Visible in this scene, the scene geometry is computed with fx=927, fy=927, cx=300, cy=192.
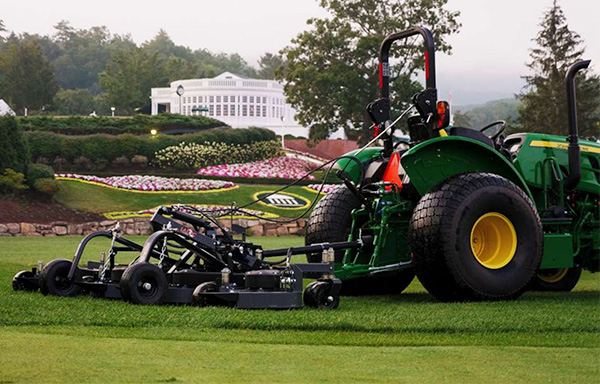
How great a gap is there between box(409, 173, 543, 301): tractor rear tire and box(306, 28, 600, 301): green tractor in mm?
10

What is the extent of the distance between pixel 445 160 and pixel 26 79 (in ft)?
220

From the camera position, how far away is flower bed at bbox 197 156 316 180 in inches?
1710

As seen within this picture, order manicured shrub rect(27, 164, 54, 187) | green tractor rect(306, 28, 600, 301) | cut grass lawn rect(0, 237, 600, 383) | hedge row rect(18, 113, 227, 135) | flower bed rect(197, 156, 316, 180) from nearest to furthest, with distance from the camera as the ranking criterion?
cut grass lawn rect(0, 237, 600, 383)
green tractor rect(306, 28, 600, 301)
manicured shrub rect(27, 164, 54, 187)
flower bed rect(197, 156, 316, 180)
hedge row rect(18, 113, 227, 135)

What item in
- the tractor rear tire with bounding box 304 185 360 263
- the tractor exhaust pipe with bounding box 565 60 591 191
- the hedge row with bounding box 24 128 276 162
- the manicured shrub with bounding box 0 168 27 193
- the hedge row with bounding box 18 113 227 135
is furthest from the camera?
the hedge row with bounding box 18 113 227 135

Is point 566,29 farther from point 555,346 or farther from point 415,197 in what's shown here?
point 555,346

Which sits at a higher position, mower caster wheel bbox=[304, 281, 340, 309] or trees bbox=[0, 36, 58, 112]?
trees bbox=[0, 36, 58, 112]

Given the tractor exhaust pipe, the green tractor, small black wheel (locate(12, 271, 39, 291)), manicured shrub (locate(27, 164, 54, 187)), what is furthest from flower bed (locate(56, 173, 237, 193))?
the tractor exhaust pipe

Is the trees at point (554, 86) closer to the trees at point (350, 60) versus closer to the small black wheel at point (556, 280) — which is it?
the trees at point (350, 60)

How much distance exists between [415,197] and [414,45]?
42569mm

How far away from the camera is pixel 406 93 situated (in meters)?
50.7

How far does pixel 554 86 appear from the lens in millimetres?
40375

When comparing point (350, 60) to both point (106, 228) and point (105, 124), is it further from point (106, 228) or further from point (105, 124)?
point (106, 228)

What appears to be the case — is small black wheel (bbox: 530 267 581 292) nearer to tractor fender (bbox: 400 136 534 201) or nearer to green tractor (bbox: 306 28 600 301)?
green tractor (bbox: 306 28 600 301)

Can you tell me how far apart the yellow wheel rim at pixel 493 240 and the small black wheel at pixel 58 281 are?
421 cm
